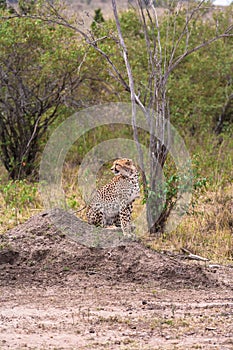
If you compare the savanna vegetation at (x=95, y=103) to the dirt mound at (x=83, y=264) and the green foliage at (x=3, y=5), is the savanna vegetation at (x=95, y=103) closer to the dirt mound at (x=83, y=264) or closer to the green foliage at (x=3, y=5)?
the green foliage at (x=3, y=5)

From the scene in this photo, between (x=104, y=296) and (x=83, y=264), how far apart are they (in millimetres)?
947

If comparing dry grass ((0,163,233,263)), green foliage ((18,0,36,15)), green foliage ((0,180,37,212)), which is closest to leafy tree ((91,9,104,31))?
green foliage ((18,0,36,15))

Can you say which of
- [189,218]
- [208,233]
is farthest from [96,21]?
[208,233]

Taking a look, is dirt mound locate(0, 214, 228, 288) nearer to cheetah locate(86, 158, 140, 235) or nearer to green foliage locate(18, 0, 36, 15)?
cheetah locate(86, 158, 140, 235)

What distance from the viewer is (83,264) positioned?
22.4 feet

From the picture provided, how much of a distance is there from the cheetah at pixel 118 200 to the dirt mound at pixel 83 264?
0.74 m

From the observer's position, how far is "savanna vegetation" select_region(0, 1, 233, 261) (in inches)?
342

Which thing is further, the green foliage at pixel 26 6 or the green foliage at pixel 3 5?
the green foliage at pixel 3 5

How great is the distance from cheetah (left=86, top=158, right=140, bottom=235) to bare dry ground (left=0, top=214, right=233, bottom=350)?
0.69 m

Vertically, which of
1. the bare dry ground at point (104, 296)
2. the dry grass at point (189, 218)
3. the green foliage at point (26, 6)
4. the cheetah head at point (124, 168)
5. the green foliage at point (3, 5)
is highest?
the green foliage at point (3, 5)

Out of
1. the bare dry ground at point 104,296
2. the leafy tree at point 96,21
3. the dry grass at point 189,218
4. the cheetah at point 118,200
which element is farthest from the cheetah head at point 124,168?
the leafy tree at point 96,21

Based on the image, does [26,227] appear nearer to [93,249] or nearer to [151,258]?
[93,249]

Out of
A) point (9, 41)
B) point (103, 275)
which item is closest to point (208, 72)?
point (9, 41)

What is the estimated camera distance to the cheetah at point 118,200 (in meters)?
7.85
